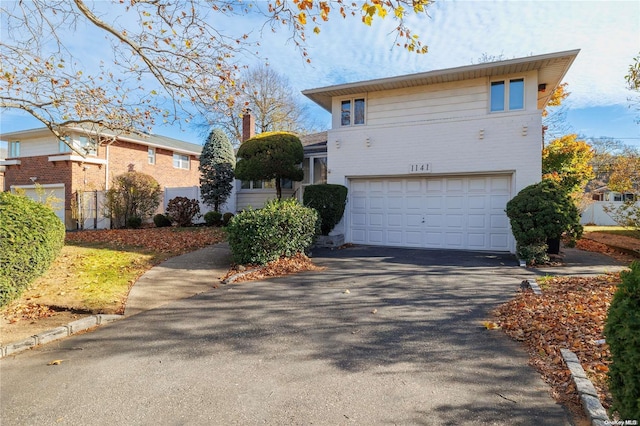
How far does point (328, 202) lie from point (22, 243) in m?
8.05

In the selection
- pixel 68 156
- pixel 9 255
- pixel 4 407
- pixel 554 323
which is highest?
pixel 68 156

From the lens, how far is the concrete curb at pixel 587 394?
2.52 metres

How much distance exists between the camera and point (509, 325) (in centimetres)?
448

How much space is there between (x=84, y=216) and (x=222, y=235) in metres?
9.77

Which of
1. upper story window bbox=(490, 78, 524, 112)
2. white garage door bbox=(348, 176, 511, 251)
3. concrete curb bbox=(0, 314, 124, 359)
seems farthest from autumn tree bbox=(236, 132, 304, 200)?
concrete curb bbox=(0, 314, 124, 359)

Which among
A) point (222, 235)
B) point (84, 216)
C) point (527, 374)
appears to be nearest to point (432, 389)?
point (527, 374)

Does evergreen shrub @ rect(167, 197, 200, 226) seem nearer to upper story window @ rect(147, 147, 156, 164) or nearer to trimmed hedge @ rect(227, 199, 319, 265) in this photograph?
upper story window @ rect(147, 147, 156, 164)

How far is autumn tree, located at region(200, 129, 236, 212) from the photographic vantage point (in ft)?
58.2

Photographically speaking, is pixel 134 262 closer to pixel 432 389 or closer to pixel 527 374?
pixel 432 389

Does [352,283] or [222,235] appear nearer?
[352,283]

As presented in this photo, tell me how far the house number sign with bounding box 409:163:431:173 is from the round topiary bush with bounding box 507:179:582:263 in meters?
3.11

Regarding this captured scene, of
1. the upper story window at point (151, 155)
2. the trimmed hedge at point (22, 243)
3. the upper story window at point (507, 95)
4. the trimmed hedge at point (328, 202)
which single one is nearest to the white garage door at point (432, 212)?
the trimmed hedge at point (328, 202)

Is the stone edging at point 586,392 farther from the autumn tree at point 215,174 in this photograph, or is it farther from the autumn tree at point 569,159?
the autumn tree at point 215,174

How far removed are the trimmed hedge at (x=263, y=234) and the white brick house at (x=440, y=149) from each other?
436 centimetres
